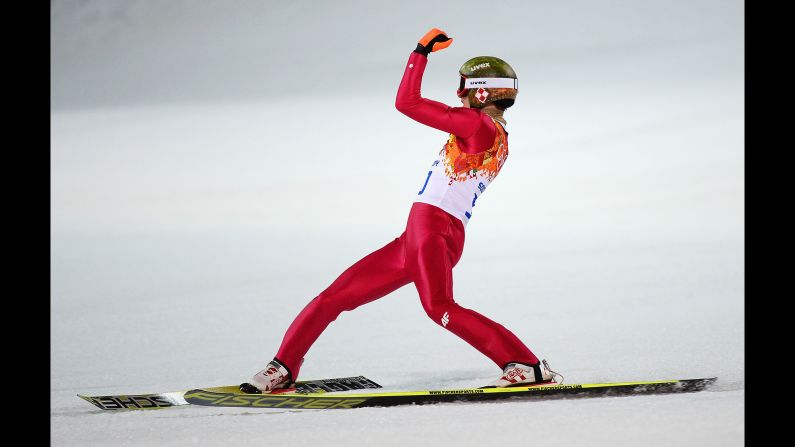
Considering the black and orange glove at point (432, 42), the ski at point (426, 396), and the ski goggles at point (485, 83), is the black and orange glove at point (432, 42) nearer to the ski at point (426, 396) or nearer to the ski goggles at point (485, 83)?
the ski goggles at point (485, 83)

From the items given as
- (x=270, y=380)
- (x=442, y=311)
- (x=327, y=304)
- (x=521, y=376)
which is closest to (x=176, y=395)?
(x=270, y=380)

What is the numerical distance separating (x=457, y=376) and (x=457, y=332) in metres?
0.69

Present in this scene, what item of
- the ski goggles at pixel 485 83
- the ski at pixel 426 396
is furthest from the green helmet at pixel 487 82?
the ski at pixel 426 396

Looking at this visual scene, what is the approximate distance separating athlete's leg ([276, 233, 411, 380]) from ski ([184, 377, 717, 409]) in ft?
0.83

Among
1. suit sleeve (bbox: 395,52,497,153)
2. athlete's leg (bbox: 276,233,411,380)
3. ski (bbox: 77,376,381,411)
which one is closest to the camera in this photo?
suit sleeve (bbox: 395,52,497,153)

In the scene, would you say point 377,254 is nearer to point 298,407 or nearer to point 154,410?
point 298,407

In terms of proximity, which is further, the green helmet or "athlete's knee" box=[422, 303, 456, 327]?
the green helmet

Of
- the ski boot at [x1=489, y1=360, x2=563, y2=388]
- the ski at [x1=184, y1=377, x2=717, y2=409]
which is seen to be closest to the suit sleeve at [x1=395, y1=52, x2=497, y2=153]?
the ski boot at [x1=489, y1=360, x2=563, y2=388]

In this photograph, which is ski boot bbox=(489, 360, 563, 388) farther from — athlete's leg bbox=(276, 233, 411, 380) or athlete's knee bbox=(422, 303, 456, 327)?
athlete's leg bbox=(276, 233, 411, 380)

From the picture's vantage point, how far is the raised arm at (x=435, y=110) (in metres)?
5.87

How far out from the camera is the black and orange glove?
233 inches

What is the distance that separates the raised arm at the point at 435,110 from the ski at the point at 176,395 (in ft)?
4.35

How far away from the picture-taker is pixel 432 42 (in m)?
5.96

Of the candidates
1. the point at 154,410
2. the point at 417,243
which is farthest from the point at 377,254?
the point at 154,410
